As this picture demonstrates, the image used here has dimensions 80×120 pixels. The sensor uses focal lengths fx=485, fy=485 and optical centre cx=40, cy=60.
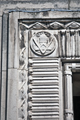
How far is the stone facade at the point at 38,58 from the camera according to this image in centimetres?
A: 1331

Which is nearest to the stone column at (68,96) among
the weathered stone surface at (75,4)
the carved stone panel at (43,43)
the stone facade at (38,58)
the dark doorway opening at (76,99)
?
the stone facade at (38,58)

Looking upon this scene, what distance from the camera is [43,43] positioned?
543 inches

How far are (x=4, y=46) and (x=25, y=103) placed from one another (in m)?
1.75

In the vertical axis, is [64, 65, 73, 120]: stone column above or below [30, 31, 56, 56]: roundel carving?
below

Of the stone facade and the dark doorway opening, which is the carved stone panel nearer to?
the stone facade

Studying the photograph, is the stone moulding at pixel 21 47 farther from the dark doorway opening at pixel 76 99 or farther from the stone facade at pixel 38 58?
the dark doorway opening at pixel 76 99

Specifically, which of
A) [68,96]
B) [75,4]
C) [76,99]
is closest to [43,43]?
[75,4]

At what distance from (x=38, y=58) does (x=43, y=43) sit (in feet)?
1.51

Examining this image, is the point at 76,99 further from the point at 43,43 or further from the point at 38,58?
the point at 43,43

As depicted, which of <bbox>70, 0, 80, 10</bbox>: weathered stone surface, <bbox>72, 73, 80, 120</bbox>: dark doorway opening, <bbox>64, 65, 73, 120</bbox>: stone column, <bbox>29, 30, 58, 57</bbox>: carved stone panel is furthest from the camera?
<bbox>72, 73, 80, 120</bbox>: dark doorway opening

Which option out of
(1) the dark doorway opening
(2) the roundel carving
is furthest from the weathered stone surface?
(1) the dark doorway opening

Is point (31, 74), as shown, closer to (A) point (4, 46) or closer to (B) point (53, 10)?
(A) point (4, 46)

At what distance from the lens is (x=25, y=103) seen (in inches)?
527

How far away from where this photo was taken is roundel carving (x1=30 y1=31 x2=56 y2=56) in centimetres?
1373
